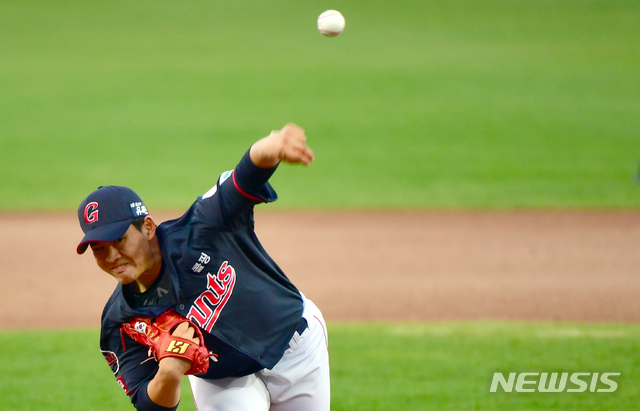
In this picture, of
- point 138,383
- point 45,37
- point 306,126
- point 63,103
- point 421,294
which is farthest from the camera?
point 45,37

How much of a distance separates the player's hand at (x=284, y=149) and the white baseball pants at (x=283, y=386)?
93cm

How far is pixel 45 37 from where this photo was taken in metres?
22.2

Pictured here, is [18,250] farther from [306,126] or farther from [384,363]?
[306,126]

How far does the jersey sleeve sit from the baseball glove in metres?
0.44

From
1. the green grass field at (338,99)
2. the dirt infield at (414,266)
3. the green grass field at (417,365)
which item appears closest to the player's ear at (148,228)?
the green grass field at (417,365)

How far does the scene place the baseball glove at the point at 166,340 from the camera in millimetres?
2783

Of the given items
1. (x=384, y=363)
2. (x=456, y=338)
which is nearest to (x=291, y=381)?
(x=384, y=363)

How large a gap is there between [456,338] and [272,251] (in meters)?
3.81

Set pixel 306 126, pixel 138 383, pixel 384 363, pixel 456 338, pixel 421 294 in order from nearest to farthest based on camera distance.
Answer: pixel 138 383 → pixel 384 363 → pixel 456 338 → pixel 421 294 → pixel 306 126

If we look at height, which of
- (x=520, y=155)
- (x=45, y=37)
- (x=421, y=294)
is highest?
(x=45, y=37)

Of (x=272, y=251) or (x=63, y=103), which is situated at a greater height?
(x=63, y=103)

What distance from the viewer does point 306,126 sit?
16.3 m

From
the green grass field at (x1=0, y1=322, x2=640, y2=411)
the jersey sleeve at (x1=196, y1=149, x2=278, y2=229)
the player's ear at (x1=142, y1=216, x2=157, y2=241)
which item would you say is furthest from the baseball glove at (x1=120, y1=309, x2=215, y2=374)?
the green grass field at (x1=0, y1=322, x2=640, y2=411)

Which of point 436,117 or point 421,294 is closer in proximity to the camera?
point 421,294
